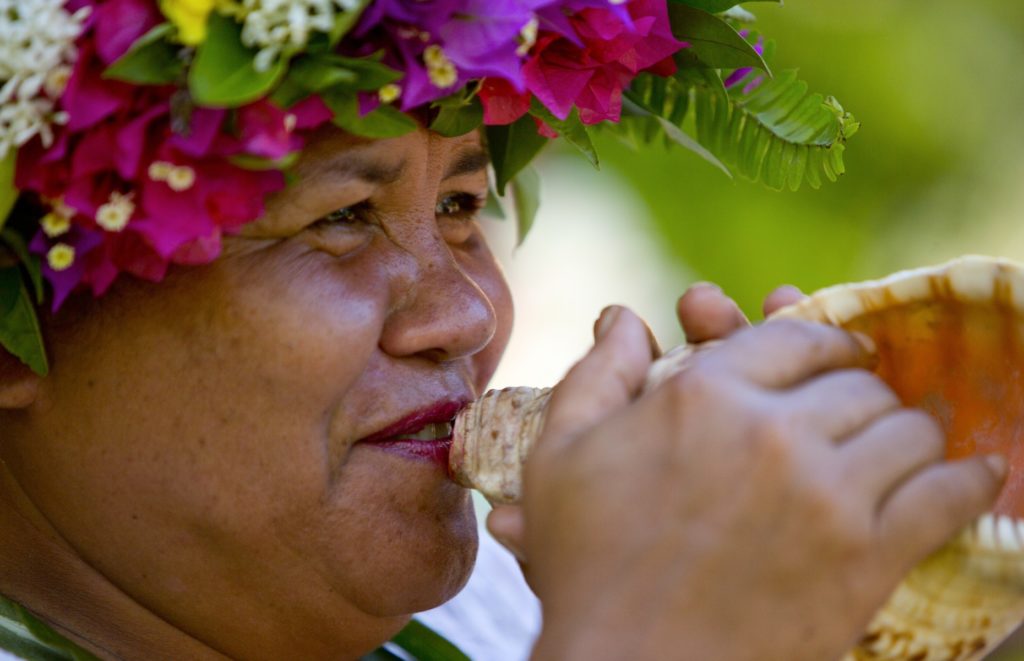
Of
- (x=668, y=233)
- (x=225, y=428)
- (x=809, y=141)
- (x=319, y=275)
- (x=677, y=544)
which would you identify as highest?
(x=809, y=141)

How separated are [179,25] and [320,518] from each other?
0.74 meters

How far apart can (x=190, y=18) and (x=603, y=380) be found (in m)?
0.68

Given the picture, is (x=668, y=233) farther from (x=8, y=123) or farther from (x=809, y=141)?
(x=8, y=123)

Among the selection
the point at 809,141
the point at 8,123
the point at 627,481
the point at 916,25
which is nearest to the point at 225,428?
the point at 8,123

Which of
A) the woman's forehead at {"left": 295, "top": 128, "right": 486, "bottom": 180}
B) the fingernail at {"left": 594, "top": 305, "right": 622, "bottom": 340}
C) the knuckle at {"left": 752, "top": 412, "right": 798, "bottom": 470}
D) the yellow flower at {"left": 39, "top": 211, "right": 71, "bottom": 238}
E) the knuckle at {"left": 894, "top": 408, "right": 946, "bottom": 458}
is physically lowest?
the yellow flower at {"left": 39, "top": 211, "right": 71, "bottom": 238}

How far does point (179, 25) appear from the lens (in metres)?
1.60

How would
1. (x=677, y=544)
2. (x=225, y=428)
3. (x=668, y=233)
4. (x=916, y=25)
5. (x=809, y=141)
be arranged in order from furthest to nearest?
(x=916, y=25) < (x=668, y=233) < (x=809, y=141) < (x=225, y=428) < (x=677, y=544)

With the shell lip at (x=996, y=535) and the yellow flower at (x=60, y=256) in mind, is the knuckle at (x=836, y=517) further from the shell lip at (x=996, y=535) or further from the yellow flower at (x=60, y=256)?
the yellow flower at (x=60, y=256)

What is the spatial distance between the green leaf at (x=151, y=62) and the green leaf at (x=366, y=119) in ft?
0.65

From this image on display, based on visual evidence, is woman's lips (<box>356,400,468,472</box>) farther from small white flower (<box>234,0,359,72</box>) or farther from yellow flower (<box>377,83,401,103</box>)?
small white flower (<box>234,0,359,72</box>)

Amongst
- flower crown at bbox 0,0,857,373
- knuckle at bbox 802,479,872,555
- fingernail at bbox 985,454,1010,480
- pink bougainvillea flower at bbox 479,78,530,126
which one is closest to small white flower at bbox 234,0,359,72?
flower crown at bbox 0,0,857,373

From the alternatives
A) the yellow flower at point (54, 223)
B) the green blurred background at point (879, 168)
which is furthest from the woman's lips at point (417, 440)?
the green blurred background at point (879, 168)

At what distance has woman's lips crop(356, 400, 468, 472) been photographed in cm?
198

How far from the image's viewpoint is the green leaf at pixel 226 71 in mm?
1562
